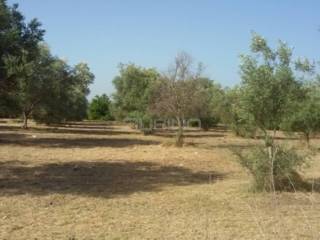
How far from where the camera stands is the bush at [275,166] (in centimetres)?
1155

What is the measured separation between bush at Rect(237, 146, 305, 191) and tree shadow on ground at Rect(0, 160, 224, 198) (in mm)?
2259

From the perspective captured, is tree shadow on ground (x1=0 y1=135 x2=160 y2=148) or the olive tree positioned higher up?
the olive tree

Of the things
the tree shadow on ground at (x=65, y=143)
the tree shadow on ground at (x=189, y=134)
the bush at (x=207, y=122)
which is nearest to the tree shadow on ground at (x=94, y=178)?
the tree shadow on ground at (x=65, y=143)

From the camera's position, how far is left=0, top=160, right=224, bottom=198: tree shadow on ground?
40.0ft

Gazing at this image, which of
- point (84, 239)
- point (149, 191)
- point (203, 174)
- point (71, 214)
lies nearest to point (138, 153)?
point (203, 174)

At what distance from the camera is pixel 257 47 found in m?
12.7

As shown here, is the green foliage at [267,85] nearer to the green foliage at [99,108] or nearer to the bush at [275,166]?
the bush at [275,166]

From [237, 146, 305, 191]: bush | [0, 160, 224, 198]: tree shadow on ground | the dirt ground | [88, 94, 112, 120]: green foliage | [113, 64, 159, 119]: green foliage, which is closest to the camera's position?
the dirt ground

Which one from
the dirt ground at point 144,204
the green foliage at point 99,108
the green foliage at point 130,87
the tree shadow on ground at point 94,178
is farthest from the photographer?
the green foliage at point 99,108

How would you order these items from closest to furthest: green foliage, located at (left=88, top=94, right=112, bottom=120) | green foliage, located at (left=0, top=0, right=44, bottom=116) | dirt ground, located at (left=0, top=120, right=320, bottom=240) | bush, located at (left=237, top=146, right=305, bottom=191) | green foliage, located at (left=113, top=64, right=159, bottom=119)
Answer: dirt ground, located at (left=0, top=120, right=320, bottom=240) → bush, located at (left=237, top=146, right=305, bottom=191) → green foliage, located at (left=0, top=0, right=44, bottom=116) → green foliage, located at (left=113, top=64, right=159, bottom=119) → green foliage, located at (left=88, top=94, right=112, bottom=120)

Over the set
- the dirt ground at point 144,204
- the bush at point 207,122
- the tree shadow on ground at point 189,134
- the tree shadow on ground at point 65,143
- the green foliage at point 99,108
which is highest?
the green foliage at point 99,108

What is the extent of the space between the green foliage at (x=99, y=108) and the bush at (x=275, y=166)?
3088 inches

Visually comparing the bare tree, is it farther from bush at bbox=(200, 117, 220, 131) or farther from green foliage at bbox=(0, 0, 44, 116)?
bush at bbox=(200, 117, 220, 131)

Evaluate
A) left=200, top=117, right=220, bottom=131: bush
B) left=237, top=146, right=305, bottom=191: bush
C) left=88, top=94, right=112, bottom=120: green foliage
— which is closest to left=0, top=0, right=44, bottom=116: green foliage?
left=237, top=146, right=305, bottom=191: bush
